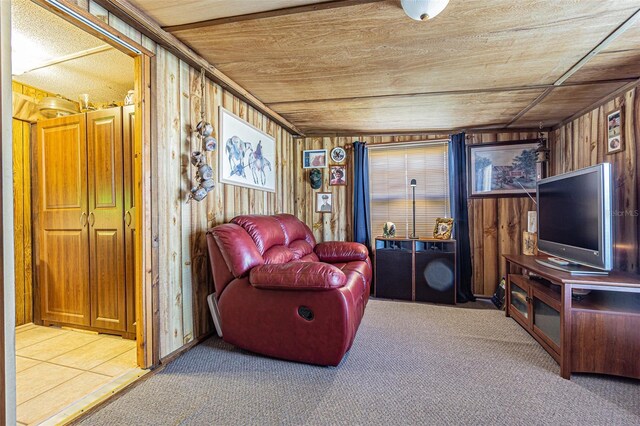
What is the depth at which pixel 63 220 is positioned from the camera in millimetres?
2715

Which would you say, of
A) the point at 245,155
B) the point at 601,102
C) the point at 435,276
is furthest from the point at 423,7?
the point at 435,276

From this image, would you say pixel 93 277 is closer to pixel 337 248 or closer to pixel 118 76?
pixel 118 76

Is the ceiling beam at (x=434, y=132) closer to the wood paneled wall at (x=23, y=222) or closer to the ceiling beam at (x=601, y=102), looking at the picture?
the ceiling beam at (x=601, y=102)

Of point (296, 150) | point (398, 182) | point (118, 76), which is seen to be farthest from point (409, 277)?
point (118, 76)

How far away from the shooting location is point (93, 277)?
2611 millimetres

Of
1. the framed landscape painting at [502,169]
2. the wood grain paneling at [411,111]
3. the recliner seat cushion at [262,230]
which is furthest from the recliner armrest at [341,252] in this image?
the framed landscape painting at [502,169]

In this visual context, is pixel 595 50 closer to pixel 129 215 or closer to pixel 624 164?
pixel 624 164

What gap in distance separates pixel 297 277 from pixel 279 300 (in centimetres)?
24

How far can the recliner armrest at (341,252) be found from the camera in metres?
3.29

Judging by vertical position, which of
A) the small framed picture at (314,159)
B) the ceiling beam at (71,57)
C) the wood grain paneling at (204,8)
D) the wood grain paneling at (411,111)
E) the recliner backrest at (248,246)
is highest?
the ceiling beam at (71,57)

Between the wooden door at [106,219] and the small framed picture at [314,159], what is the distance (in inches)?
94.7

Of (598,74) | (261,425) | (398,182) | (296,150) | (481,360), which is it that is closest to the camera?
(261,425)

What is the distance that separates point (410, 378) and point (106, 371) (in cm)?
198

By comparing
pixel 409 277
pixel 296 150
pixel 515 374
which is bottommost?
pixel 515 374
